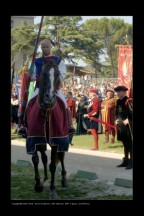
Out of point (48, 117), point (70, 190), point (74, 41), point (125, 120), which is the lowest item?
point (70, 190)

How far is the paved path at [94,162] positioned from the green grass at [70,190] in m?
0.54

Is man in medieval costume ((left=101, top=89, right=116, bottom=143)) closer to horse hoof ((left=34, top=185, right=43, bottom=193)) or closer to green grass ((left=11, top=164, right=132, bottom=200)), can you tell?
green grass ((left=11, top=164, right=132, bottom=200))

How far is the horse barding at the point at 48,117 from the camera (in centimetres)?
613

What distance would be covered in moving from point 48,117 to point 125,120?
2.83 meters

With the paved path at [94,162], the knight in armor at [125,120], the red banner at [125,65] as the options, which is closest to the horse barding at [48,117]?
the paved path at [94,162]

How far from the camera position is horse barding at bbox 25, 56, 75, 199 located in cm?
613

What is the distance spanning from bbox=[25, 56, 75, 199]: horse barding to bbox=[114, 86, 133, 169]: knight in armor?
2.37 meters

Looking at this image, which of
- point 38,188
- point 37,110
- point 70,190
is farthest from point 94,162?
point 37,110

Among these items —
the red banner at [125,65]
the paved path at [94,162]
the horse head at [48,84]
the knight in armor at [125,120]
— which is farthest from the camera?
the red banner at [125,65]

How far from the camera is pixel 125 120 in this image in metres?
8.77

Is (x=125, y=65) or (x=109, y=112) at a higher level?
(x=125, y=65)

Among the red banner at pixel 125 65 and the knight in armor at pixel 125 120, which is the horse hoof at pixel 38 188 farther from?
the red banner at pixel 125 65

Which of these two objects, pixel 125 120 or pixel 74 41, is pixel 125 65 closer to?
pixel 125 120

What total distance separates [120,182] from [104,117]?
6.09m
